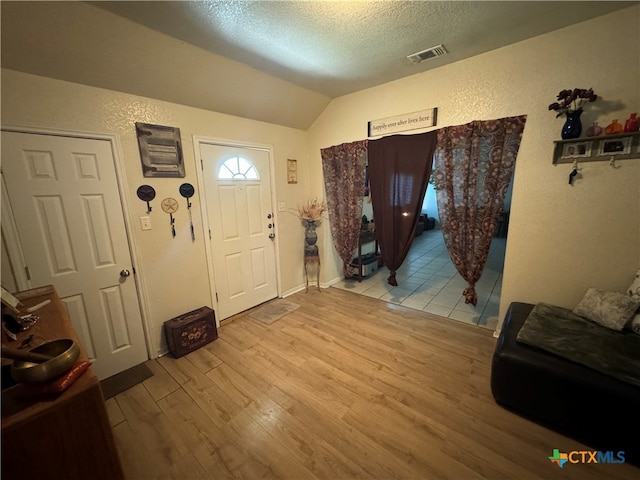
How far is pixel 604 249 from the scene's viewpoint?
1903mm

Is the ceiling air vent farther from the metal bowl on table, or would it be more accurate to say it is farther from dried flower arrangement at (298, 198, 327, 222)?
the metal bowl on table

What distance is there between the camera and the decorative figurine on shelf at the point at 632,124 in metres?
1.65

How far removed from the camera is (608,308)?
1.74m

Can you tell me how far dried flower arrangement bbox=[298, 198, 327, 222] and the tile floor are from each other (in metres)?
1.15

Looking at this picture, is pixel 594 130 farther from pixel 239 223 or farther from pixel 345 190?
pixel 239 223

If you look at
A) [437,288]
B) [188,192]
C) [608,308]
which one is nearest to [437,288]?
[437,288]

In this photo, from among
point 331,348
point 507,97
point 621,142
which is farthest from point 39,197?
point 621,142

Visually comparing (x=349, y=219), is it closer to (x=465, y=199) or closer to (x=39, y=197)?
(x=465, y=199)

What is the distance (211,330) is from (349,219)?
207 cm

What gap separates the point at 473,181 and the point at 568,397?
5.56ft

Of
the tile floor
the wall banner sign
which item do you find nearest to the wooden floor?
the tile floor

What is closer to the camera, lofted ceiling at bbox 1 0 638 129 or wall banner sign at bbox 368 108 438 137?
lofted ceiling at bbox 1 0 638 129

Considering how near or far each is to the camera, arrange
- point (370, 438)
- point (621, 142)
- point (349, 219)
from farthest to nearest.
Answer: point (349, 219)
point (621, 142)
point (370, 438)

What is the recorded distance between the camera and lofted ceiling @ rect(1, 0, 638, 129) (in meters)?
1.50
